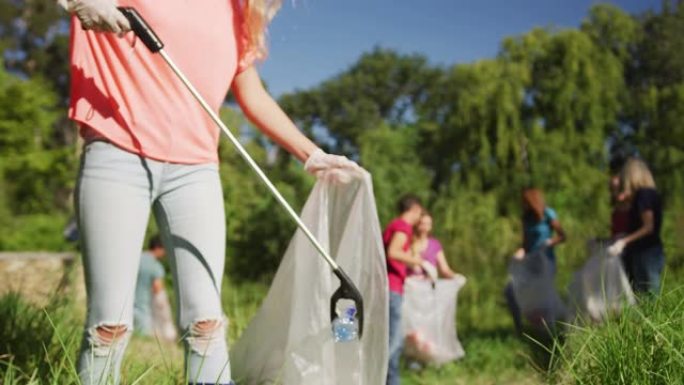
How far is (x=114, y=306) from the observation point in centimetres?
190

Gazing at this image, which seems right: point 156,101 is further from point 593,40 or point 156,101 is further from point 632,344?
point 593,40

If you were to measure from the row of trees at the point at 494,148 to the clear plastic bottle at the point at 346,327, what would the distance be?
640cm

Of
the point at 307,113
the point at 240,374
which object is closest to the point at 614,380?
the point at 240,374

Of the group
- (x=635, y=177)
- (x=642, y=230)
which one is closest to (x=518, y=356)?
(x=642, y=230)

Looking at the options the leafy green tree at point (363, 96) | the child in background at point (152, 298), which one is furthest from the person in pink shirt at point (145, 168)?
the leafy green tree at point (363, 96)

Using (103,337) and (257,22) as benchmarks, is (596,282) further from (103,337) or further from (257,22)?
(103,337)

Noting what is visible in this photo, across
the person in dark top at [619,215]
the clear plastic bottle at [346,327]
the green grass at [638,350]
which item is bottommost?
the green grass at [638,350]

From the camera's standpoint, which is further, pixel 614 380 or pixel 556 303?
pixel 556 303

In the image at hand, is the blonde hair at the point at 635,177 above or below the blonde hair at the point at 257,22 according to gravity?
below

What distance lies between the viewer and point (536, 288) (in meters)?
6.18

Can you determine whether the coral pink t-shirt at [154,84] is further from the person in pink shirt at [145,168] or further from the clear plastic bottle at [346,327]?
the clear plastic bottle at [346,327]

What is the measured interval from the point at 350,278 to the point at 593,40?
61.5 feet

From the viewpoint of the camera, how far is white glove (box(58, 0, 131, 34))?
5.92 feet

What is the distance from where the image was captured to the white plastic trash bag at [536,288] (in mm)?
6090
